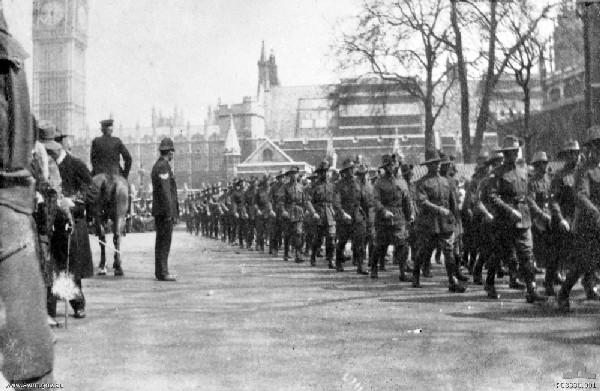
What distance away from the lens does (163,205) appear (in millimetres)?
12594

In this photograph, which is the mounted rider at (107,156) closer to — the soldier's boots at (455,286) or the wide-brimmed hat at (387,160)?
the wide-brimmed hat at (387,160)

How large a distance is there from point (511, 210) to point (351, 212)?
507cm

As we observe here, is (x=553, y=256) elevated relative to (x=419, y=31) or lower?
lower

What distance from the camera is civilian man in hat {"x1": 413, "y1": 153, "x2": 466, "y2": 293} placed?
11018mm

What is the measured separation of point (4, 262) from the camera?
3305 millimetres

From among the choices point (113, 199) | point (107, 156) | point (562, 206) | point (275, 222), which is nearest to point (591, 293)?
point (562, 206)

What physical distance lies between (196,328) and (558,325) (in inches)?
142

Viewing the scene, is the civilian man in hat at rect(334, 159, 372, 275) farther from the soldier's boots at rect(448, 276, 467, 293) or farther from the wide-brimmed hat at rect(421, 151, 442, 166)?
the soldier's boots at rect(448, 276, 467, 293)

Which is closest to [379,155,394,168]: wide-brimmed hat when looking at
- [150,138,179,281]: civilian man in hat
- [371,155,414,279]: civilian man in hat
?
[371,155,414,279]: civilian man in hat

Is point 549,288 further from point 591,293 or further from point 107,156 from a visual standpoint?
point 107,156

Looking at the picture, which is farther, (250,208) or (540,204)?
(250,208)

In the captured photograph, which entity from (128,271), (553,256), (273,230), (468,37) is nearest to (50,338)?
(553,256)

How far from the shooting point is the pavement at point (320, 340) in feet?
18.2

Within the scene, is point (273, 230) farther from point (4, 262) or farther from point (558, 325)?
point (4, 262)
